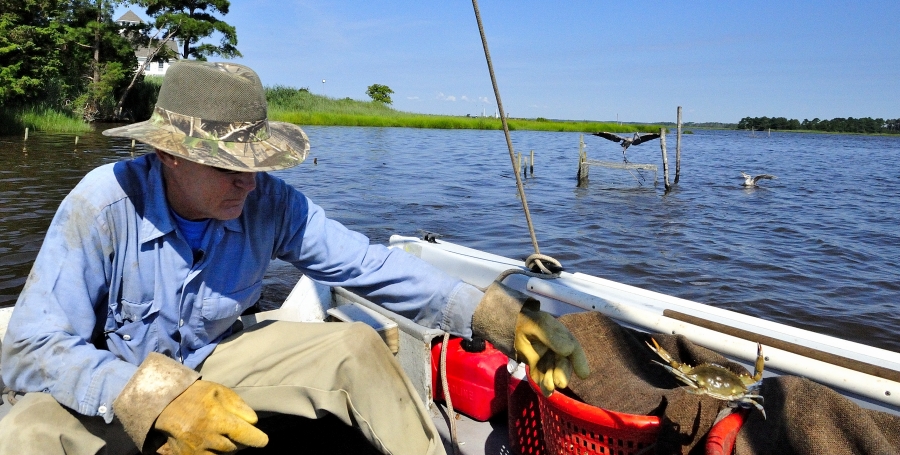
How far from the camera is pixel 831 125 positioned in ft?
381

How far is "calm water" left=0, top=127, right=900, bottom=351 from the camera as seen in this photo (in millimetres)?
6945

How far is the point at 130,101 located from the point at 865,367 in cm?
3754

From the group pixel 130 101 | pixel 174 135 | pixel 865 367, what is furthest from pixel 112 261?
pixel 130 101

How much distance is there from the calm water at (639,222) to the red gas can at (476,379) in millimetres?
3714

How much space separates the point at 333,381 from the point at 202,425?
44 centimetres

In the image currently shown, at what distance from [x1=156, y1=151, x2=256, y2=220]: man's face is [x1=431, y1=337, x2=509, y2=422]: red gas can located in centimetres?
140

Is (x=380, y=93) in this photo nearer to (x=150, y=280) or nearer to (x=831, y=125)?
(x=150, y=280)

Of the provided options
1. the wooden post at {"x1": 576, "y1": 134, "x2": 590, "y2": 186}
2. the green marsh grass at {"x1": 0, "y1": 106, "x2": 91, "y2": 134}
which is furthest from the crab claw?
the green marsh grass at {"x1": 0, "y1": 106, "x2": 91, "y2": 134}

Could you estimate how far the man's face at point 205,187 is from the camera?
5.40ft

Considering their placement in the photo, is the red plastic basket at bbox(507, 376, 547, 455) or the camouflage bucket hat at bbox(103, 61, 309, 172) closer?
the camouflage bucket hat at bbox(103, 61, 309, 172)

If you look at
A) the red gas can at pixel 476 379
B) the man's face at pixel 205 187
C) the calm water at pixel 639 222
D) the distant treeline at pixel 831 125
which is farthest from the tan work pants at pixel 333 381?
the distant treeline at pixel 831 125

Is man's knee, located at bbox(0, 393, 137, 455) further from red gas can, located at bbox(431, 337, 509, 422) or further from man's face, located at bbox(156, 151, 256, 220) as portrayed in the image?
red gas can, located at bbox(431, 337, 509, 422)

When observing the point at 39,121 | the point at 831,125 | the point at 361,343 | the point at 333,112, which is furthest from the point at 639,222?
the point at 831,125

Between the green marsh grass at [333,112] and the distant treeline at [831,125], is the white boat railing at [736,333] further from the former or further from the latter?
the distant treeline at [831,125]
